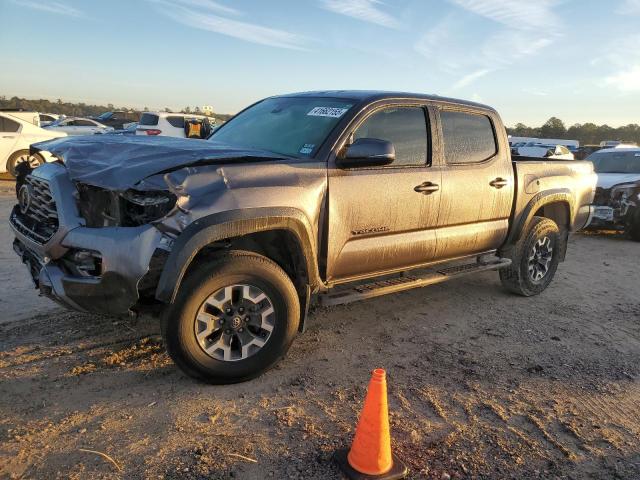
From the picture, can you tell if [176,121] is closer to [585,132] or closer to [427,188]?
[427,188]

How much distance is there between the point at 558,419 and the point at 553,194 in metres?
3.09

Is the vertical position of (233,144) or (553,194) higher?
(233,144)

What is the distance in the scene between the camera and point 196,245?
3102 mm

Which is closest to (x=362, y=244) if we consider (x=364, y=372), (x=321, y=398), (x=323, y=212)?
(x=323, y=212)

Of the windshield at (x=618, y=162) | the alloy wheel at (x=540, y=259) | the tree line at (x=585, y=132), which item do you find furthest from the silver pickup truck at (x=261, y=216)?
the tree line at (x=585, y=132)

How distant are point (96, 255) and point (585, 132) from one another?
6648cm

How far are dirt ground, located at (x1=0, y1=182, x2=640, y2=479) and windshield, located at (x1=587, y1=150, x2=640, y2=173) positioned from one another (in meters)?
6.45

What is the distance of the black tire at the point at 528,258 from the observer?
18.3 ft

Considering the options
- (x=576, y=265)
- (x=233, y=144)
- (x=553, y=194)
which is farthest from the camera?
(x=576, y=265)

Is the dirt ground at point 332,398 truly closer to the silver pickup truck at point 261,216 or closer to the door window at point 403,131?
the silver pickup truck at point 261,216

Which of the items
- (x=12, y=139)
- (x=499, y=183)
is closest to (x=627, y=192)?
(x=499, y=183)

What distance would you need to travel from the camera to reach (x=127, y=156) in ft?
11.1

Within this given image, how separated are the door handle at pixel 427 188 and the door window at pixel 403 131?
189 mm

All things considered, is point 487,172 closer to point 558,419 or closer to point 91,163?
point 558,419
